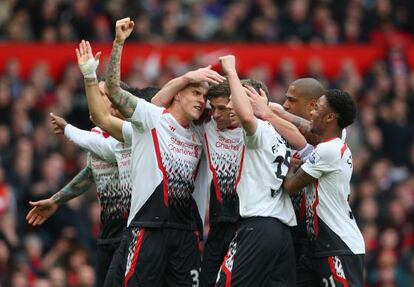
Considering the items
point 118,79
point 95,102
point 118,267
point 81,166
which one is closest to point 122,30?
point 118,79

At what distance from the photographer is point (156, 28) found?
24672mm

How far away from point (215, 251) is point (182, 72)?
10.9 metres

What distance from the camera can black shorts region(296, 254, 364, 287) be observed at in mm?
12461

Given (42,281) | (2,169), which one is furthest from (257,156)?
(2,169)

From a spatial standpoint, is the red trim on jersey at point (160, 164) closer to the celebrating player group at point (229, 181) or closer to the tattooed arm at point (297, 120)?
the celebrating player group at point (229, 181)

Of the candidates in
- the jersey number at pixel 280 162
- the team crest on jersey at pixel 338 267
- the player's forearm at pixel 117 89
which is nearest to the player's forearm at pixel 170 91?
the player's forearm at pixel 117 89

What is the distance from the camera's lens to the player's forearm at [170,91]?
41.4ft

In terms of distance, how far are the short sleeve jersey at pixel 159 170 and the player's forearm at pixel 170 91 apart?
0.14 meters

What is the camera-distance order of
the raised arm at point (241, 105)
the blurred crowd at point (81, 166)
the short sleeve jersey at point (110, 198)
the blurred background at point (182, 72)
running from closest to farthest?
the raised arm at point (241, 105), the short sleeve jersey at point (110, 198), the blurred crowd at point (81, 166), the blurred background at point (182, 72)

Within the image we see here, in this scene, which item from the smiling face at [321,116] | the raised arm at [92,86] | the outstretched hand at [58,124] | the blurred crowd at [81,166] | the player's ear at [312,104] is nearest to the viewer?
the raised arm at [92,86]

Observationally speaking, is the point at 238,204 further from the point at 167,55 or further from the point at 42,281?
the point at 167,55

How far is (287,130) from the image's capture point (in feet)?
41.2

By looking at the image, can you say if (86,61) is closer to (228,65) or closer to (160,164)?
(160,164)

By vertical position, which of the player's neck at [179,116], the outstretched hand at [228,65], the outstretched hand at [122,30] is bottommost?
the player's neck at [179,116]
